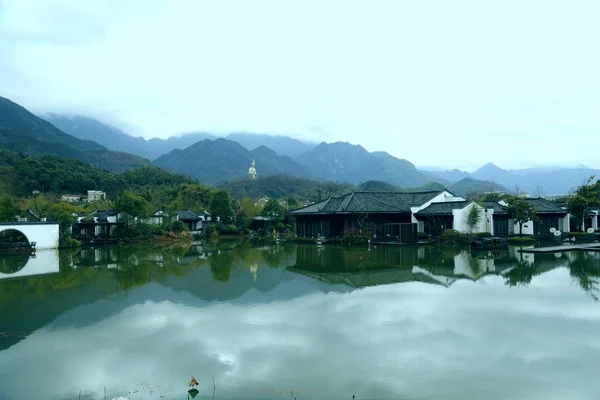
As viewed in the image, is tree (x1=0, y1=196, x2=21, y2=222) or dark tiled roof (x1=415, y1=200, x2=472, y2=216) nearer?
dark tiled roof (x1=415, y1=200, x2=472, y2=216)

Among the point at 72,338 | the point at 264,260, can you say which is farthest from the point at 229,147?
the point at 72,338

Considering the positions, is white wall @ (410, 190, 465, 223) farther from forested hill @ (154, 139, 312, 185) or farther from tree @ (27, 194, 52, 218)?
forested hill @ (154, 139, 312, 185)

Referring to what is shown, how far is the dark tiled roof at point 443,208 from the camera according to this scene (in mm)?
25188

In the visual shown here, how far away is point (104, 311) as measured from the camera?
9.29 meters

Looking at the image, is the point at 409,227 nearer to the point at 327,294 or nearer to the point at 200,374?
the point at 327,294

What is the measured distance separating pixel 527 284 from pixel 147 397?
992 centimetres

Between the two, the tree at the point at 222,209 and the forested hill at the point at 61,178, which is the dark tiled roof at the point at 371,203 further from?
the forested hill at the point at 61,178

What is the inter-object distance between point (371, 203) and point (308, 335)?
20670 mm

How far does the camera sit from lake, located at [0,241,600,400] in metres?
5.23

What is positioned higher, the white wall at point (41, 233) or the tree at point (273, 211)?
the tree at point (273, 211)

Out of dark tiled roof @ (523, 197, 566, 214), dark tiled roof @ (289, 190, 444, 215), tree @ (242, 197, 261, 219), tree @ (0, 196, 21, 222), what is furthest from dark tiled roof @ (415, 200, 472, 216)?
tree @ (0, 196, 21, 222)

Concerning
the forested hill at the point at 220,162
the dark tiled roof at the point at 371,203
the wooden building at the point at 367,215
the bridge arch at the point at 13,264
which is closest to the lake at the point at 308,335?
the bridge arch at the point at 13,264

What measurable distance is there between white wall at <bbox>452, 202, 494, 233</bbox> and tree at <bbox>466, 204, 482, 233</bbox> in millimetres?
103

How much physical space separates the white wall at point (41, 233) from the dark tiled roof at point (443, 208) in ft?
68.3
